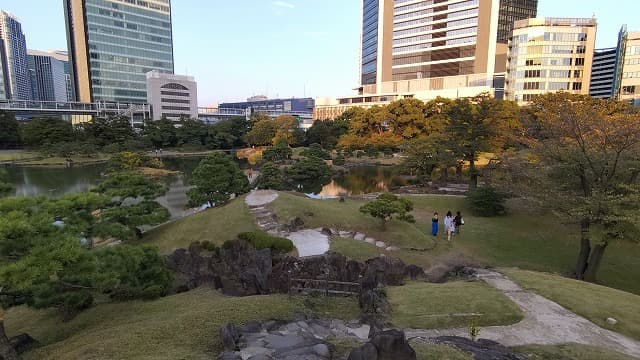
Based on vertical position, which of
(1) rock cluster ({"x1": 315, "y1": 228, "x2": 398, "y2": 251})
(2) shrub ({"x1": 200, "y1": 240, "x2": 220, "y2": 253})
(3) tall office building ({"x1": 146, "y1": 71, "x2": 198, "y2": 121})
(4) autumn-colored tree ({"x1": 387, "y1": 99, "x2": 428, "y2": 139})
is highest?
(3) tall office building ({"x1": 146, "y1": 71, "x2": 198, "y2": 121})

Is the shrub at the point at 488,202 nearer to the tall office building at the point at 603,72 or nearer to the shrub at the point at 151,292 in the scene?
the shrub at the point at 151,292

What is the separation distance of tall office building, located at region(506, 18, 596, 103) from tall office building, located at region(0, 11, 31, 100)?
15550cm

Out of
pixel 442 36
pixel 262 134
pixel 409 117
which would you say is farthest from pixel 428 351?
pixel 442 36

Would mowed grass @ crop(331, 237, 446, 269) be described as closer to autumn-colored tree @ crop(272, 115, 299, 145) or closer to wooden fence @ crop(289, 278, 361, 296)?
wooden fence @ crop(289, 278, 361, 296)

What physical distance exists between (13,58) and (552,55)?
181809 millimetres

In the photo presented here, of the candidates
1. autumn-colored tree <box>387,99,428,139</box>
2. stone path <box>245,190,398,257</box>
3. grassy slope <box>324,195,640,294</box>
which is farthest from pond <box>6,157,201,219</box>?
autumn-colored tree <box>387,99,428,139</box>

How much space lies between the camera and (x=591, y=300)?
9969mm

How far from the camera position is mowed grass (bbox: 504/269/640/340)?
8.91 meters

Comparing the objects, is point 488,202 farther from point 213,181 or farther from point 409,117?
point 409,117

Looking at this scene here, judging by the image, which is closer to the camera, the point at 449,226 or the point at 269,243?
the point at 269,243

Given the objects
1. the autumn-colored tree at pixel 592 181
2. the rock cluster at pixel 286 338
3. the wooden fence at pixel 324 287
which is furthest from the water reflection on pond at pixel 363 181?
the rock cluster at pixel 286 338

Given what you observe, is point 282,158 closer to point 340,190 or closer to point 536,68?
point 340,190

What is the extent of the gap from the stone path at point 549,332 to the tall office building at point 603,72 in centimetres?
10381

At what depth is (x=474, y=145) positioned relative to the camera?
88.1 feet
